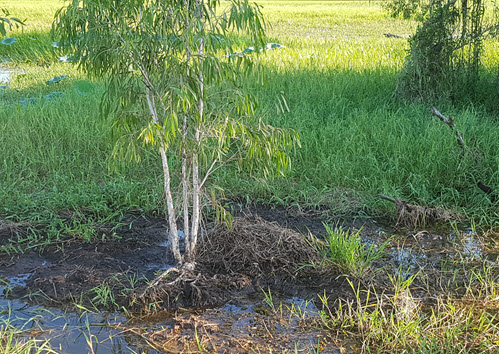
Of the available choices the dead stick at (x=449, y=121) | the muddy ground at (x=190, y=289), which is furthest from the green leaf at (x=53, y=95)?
the dead stick at (x=449, y=121)

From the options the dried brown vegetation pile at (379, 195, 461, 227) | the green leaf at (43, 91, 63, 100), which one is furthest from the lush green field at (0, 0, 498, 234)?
the dried brown vegetation pile at (379, 195, 461, 227)

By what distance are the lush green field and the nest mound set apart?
1.44 feet

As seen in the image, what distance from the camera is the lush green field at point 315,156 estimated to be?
4.84 metres

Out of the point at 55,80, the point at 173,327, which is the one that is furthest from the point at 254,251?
the point at 55,80

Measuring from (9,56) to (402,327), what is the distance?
10146mm

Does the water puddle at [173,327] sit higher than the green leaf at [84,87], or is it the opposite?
the green leaf at [84,87]

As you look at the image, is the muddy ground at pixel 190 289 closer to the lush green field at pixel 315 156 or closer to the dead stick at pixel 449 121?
the lush green field at pixel 315 156

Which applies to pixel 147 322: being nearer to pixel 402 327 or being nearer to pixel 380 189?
pixel 402 327

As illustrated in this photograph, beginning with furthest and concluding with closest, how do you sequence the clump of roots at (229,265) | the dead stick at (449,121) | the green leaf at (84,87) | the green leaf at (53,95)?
the green leaf at (84,87), the green leaf at (53,95), the dead stick at (449,121), the clump of roots at (229,265)

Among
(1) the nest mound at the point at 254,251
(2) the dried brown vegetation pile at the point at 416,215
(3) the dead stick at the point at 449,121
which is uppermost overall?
(3) the dead stick at the point at 449,121

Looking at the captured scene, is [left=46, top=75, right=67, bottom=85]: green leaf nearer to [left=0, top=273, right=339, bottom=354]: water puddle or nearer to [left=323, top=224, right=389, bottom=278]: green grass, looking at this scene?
[left=0, top=273, right=339, bottom=354]: water puddle

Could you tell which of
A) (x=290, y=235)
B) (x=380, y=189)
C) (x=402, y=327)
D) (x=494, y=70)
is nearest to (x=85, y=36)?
(x=290, y=235)

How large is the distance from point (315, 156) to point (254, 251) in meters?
1.93

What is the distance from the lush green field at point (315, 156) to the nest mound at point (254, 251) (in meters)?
0.44
